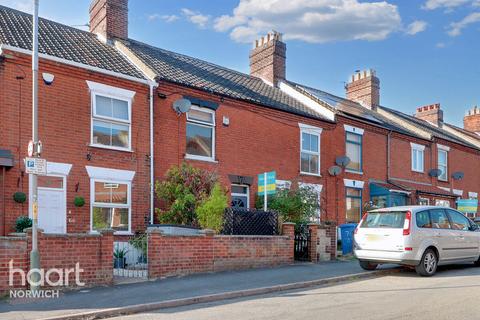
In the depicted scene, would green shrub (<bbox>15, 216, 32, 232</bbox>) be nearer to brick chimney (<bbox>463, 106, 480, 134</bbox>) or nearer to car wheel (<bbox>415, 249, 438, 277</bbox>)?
car wheel (<bbox>415, 249, 438, 277</bbox>)

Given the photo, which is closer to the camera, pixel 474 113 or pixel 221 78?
pixel 221 78

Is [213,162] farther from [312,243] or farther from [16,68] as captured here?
[16,68]

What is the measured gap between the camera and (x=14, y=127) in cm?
1202

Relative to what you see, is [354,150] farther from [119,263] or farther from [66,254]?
[66,254]

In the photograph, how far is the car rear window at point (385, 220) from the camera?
37.7 feet

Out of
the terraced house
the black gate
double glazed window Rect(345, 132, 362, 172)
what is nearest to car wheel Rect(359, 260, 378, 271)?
the black gate

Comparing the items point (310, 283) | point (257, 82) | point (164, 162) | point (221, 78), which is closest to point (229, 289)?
point (310, 283)

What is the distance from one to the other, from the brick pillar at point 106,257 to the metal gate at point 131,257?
1041mm

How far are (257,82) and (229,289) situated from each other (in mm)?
13521

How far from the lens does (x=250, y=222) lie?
13.2 m

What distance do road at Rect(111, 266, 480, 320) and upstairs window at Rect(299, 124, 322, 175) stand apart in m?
8.91

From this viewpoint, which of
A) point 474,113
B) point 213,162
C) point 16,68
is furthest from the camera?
point 474,113

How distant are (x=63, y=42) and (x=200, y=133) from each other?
4.83m

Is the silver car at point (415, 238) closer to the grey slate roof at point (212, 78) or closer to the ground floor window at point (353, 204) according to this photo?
the grey slate roof at point (212, 78)
